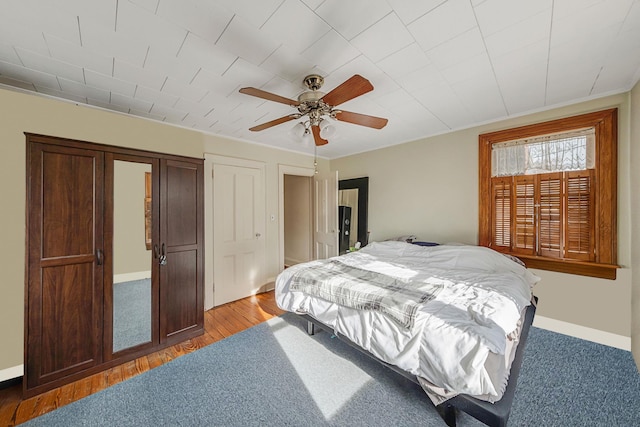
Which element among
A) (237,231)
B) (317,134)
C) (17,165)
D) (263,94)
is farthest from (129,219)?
(317,134)

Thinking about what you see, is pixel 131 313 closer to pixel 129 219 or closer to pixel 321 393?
pixel 129 219

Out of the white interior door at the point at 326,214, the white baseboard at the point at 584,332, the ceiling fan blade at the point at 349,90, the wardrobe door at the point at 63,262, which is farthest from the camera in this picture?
the white interior door at the point at 326,214

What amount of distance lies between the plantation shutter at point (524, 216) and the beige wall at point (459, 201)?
327 millimetres

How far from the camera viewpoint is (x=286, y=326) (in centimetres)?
274

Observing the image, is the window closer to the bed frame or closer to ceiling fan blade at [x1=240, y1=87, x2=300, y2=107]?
the bed frame

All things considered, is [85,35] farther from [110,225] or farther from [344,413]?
[344,413]

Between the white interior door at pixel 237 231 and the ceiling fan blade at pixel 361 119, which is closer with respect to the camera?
the ceiling fan blade at pixel 361 119

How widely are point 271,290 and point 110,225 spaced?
2.56 meters

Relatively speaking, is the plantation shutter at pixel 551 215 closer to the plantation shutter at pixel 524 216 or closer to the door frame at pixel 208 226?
the plantation shutter at pixel 524 216

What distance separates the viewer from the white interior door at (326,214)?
4145mm

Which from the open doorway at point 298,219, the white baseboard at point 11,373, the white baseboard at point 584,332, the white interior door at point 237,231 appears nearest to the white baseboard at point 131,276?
the white baseboard at point 11,373

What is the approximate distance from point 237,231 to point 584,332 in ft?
13.9

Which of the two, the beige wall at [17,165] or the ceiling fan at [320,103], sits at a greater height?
the ceiling fan at [320,103]

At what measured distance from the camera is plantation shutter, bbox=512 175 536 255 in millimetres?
2744
